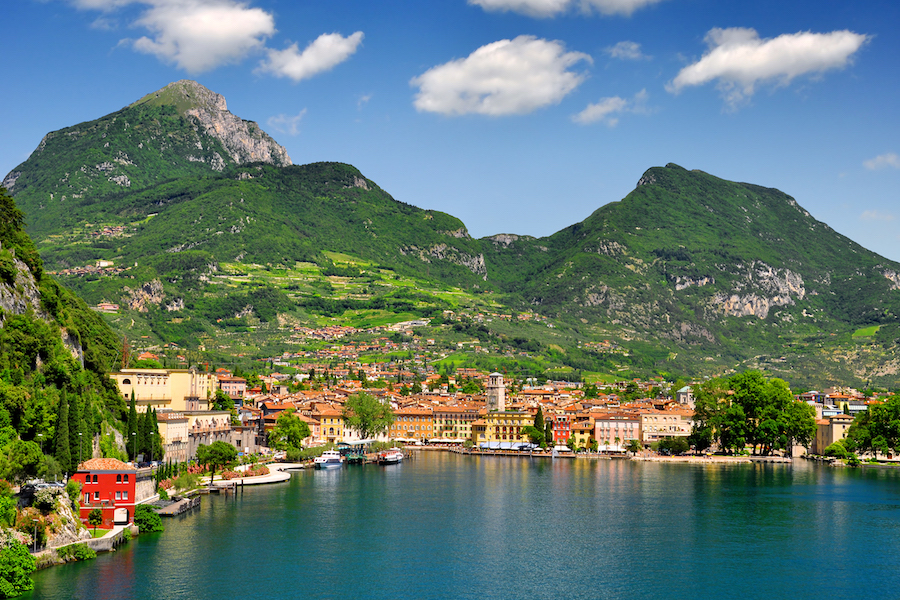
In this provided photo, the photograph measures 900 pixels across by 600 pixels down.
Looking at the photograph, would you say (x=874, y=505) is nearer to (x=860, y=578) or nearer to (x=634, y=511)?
(x=634, y=511)

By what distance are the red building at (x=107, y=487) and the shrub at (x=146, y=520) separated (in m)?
0.44

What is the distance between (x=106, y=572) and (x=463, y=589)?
54.7ft

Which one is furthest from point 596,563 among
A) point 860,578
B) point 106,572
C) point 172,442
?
point 172,442

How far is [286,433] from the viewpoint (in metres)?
Answer: 108

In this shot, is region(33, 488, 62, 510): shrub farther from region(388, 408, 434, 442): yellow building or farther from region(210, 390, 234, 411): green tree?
region(388, 408, 434, 442): yellow building

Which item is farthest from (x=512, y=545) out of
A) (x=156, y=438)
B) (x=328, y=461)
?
(x=328, y=461)

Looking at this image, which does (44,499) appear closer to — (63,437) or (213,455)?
(63,437)

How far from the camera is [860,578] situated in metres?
49.4

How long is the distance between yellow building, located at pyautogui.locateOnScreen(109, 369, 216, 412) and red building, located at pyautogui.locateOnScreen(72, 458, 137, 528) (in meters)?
26.9

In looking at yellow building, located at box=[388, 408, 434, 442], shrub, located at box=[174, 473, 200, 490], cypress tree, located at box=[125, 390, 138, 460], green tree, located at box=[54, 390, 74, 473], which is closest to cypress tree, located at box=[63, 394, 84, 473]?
green tree, located at box=[54, 390, 74, 473]

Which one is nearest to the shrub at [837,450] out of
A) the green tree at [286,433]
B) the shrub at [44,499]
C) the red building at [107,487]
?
the green tree at [286,433]

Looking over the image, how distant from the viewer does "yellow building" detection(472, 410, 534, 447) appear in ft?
449

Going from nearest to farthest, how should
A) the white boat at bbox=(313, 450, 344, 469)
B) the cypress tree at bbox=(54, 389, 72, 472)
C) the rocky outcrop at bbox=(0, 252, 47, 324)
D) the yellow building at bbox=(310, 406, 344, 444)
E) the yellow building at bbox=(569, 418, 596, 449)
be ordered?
the cypress tree at bbox=(54, 389, 72, 472) → the rocky outcrop at bbox=(0, 252, 47, 324) → the white boat at bbox=(313, 450, 344, 469) → the yellow building at bbox=(310, 406, 344, 444) → the yellow building at bbox=(569, 418, 596, 449)

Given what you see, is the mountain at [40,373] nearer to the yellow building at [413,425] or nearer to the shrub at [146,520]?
the shrub at [146,520]
